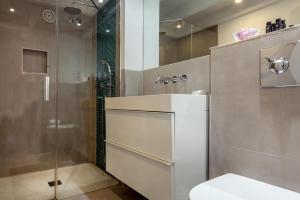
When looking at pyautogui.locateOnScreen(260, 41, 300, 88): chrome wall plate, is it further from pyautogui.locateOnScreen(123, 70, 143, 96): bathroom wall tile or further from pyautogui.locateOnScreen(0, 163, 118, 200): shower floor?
pyautogui.locateOnScreen(0, 163, 118, 200): shower floor

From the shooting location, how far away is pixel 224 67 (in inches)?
53.4

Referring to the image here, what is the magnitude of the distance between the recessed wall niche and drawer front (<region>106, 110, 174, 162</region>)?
1.24 meters

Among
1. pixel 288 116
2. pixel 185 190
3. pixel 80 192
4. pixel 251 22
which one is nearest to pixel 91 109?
pixel 80 192

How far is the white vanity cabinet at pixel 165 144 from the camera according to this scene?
1243 millimetres

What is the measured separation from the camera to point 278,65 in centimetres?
108

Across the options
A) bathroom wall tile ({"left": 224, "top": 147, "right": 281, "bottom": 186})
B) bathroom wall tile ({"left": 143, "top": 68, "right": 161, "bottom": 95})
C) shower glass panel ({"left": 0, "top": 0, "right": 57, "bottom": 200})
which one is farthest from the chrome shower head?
bathroom wall tile ({"left": 224, "top": 147, "right": 281, "bottom": 186})

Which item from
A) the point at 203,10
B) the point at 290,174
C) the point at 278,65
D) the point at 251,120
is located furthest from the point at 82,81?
the point at 290,174

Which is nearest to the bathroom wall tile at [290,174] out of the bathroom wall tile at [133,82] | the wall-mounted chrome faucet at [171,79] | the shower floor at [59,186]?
the wall-mounted chrome faucet at [171,79]

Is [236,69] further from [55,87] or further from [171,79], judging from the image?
[55,87]

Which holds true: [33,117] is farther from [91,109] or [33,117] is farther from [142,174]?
[142,174]

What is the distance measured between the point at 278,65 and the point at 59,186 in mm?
2199

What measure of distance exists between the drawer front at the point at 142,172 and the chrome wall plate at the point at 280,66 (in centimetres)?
73

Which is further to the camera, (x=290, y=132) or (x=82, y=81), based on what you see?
(x=82, y=81)

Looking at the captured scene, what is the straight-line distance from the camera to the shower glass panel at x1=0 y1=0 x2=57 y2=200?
7.70ft
